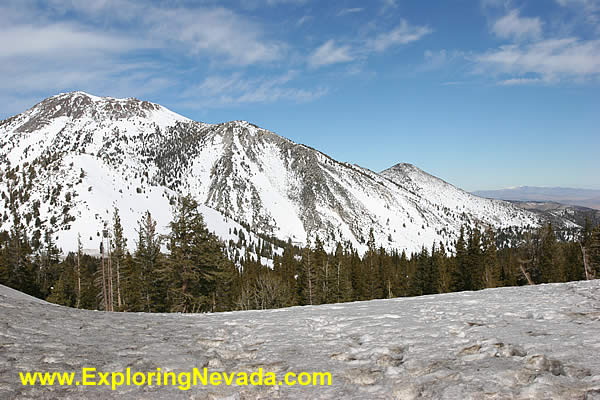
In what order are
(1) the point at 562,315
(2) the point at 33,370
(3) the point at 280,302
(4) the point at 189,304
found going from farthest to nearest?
(3) the point at 280,302
(4) the point at 189,304
(1) the point at 562,315
(2) the point at 33,370

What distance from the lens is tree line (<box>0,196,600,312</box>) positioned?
32406 millimetres

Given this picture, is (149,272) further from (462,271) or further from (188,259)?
(462,271)

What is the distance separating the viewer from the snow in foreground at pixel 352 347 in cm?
397

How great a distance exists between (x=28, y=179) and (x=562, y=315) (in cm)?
21618

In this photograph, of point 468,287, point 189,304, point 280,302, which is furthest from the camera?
point 468,287

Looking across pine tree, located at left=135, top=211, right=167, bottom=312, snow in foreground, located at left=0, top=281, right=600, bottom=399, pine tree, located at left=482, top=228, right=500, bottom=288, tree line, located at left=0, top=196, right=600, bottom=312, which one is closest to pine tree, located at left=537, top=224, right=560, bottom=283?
tree line, located at left=0, top=196, right=600, bottom=312

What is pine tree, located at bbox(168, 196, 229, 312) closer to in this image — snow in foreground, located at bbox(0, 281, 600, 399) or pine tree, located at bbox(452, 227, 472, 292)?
snow in foreground, located at bbox(0, 281, 600, 399)

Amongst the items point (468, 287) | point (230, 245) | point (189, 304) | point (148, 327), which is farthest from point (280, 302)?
point (230, 245)

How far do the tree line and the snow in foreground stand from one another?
987 inches

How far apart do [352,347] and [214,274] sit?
96.4 feet

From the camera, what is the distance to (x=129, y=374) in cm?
454

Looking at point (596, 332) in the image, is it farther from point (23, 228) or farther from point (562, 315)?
point (23, 228)

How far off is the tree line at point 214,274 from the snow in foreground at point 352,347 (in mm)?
25060

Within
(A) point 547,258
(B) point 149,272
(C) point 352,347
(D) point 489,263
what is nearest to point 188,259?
(B) point 149,272
